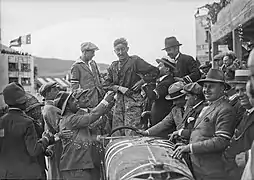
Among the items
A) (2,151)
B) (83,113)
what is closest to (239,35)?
(83,113)

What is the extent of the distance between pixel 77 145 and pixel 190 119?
1325 millimetres

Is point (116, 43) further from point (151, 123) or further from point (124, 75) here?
point (151, 123)

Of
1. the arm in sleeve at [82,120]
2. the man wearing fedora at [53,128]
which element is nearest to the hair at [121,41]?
the man wearing fedora at [53,128]

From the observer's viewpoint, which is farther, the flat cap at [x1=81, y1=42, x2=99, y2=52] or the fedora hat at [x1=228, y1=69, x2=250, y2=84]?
the flat cap at [x1=81, y1=42, x2=99, y2=52]

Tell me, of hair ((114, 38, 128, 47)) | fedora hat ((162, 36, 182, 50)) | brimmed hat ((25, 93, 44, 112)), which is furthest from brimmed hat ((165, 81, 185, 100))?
brimmed hat ((25, 93, 44, 112))

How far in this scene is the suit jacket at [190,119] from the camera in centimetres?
427

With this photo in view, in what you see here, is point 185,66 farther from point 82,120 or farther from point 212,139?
point 212,139

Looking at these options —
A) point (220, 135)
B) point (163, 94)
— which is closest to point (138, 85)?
point (163, 94)

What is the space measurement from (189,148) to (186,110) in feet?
3.09

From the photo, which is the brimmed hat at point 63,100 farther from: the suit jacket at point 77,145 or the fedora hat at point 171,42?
the fedora hat at point 171,42

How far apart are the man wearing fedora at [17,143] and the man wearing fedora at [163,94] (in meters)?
1.83

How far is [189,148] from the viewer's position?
379cm

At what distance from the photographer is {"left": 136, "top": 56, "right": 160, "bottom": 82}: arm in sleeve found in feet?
20.2

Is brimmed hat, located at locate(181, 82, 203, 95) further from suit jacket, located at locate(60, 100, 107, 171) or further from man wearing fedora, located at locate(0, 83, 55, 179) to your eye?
man wearing fedora, located at locate(0, 83, 55, 179)
